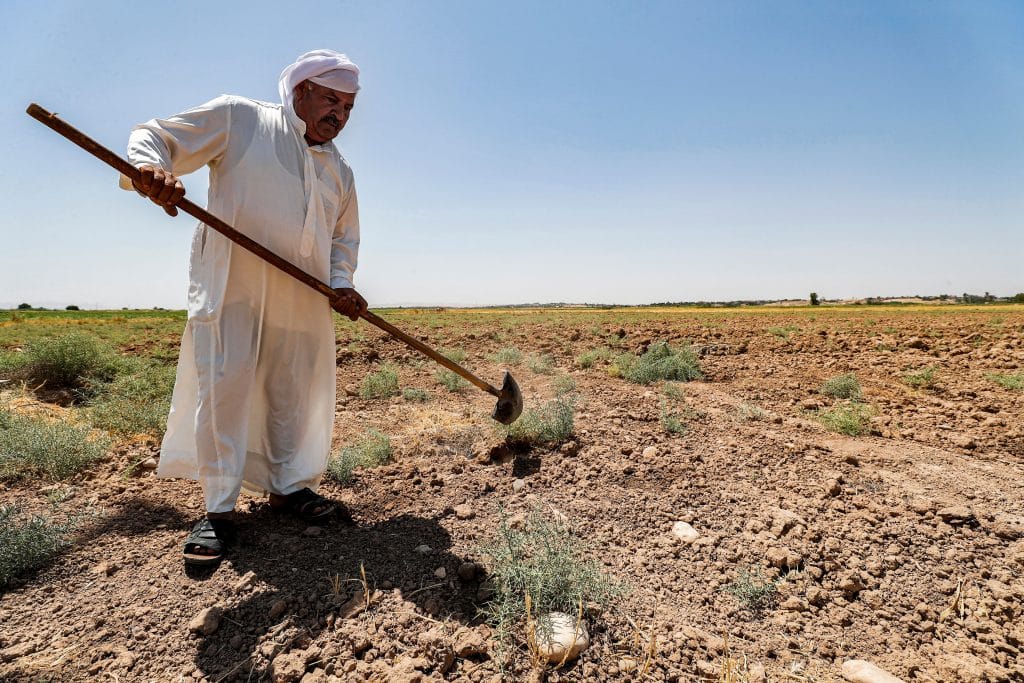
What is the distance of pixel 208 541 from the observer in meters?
2.02

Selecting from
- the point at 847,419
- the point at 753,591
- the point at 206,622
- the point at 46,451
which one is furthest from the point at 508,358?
the point at 206,622

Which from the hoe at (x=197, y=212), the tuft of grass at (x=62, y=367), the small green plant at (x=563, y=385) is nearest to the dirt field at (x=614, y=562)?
the hoe at (x=197, y=212)

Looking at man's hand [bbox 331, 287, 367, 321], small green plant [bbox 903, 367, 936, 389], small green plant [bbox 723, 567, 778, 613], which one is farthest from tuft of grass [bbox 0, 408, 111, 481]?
small green plant [bbox 903, 367, 936, 389]

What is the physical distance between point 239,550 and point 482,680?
125cm

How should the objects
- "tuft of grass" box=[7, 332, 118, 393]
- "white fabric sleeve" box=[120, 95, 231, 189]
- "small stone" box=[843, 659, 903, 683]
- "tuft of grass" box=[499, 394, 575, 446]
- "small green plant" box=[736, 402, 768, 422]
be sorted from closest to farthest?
1. "small stone" box=[843, 659, 903, 683]
2. "white fabric sleeve" box=[120, 95, 231, 189]
3. "tuft of grass" box=[499, 394, 575, 446]
4. "small green plant" box=[736, 402, 768, 422]
5. "tuft of grass" box=[7, 332, 118, 393]

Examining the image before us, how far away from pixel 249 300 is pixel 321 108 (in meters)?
0.92

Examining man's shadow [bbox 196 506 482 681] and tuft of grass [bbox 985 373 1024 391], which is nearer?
man's shadow [bbox 196 506 482 681]

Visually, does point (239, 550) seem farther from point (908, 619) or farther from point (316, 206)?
point (908, 619)

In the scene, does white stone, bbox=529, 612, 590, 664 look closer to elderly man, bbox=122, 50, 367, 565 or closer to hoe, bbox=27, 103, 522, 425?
elderly man, bbox=122, 50, 367, 565

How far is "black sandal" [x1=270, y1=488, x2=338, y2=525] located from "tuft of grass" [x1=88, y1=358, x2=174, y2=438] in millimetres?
1767

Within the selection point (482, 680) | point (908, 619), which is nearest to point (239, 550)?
point (482, 680)

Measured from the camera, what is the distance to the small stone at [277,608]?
1730 millimetres

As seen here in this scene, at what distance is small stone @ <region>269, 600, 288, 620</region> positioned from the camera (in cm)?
173

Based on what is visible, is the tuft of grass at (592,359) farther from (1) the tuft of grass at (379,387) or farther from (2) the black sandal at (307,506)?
(2) the black sandal at (307,506)
